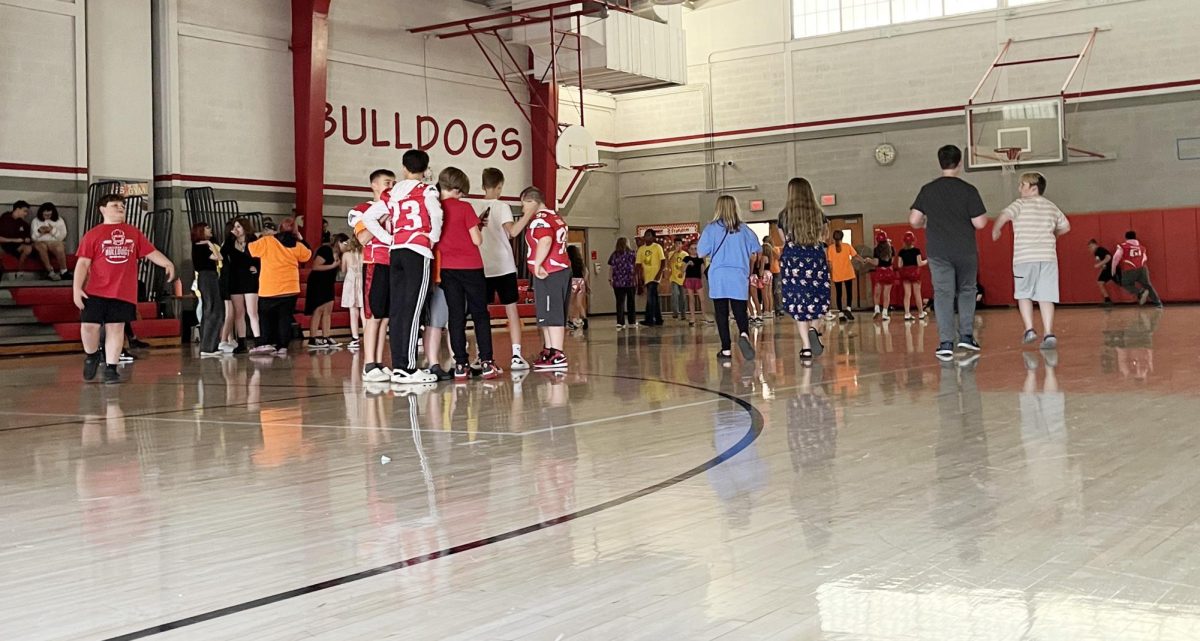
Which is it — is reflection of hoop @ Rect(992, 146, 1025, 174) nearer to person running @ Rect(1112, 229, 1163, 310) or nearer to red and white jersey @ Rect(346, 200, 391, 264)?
person running @ Rect(1112, 229, 1163, 310)

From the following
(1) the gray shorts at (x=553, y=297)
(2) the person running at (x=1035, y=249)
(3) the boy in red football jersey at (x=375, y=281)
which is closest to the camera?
(3) the boy in red football jersey at (x=375, y=281)

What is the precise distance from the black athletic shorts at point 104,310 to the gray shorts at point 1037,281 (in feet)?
24.8

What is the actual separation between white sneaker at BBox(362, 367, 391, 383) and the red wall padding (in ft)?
57.4

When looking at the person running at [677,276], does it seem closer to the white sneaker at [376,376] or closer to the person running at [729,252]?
the person running at [729,252]

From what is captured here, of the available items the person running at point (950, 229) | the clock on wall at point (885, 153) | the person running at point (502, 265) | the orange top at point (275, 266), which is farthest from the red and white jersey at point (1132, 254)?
the person running at point (502, 265)

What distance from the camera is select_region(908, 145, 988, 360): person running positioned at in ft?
31.0

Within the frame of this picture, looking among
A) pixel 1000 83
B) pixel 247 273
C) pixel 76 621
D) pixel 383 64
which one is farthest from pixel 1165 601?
pixel 1000 83

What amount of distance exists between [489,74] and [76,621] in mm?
23236

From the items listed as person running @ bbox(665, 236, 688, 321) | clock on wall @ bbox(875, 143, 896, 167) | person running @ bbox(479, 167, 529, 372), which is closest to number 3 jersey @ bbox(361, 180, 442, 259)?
person running @ bbox(479, 167, 529, 372)

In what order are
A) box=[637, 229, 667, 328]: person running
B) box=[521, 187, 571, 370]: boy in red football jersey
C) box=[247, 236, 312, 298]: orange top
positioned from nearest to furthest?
box=[521, 187, 571, 370]: boy in red football jersey < box=[247, 236, 312, 298]: orange top < box=[637, 229, 667, 328]: person running

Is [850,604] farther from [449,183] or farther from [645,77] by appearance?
[645,77]

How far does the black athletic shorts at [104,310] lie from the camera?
9367 mm

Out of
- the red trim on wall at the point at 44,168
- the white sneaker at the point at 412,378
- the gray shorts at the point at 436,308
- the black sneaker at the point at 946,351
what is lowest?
the white sneaker at the point at 412,378

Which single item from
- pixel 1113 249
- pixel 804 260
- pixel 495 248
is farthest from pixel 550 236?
pixel 1113 249
